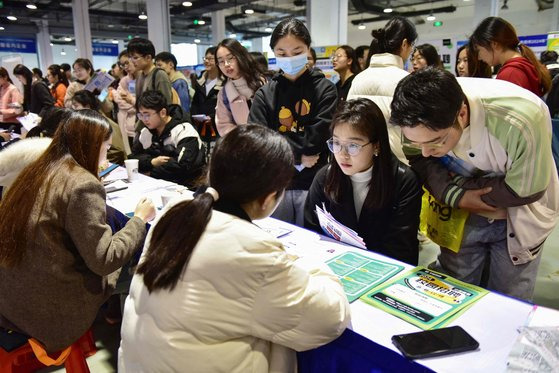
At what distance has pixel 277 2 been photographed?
12641mm

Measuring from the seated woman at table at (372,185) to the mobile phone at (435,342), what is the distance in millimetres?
633

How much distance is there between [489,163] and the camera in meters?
1.34

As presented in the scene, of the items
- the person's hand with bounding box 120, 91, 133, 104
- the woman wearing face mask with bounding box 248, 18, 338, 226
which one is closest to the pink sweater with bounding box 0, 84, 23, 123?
the person's hand with bounding box 120, 91, 133, 104

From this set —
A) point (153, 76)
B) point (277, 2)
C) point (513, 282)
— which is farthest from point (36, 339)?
point (277, 2)

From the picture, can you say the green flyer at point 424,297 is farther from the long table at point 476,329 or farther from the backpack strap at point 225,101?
the backpack strap at point 225,101

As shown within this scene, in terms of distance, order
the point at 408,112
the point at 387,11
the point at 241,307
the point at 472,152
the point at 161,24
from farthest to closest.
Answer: the point at 387,11
the point at 161,24
the point at 472,152
the point at 408,112
the point at 241,307

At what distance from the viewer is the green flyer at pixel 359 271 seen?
1.21m

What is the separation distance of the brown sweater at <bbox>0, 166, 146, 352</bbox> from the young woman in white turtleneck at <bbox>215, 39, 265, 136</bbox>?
4.82 ft

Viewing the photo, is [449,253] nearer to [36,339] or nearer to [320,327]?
[320,327]

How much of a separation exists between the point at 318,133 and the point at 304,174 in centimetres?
22

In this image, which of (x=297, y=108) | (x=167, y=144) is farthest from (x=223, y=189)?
(x=167, y=144)

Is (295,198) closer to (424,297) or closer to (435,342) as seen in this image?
(424,297)

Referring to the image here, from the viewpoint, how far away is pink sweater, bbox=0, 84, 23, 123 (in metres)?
5.29

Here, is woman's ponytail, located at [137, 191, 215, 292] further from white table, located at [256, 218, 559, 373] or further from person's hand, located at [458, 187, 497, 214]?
person's hand, located at [458, 187, 497, 214]
